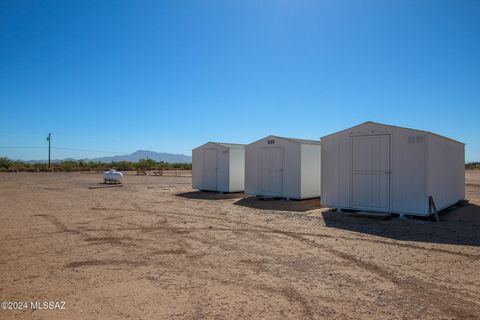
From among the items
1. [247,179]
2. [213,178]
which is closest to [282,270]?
[247,179]

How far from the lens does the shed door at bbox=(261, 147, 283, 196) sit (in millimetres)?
14938

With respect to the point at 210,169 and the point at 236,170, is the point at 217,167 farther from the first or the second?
the point at 236,170

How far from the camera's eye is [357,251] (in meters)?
6.61

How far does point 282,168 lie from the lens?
14867 mm

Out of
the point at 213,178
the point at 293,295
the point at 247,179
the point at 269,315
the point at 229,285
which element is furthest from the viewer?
the point at 213,178

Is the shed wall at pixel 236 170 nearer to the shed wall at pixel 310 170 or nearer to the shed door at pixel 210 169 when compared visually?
the shed door at pixel 210 169

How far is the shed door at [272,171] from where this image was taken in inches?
588

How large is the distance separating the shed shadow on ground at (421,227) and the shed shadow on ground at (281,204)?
1.36 meters

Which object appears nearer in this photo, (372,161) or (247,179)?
(372,161)

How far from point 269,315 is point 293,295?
0.67 meters

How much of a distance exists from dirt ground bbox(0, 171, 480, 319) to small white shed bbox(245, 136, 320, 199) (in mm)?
4190

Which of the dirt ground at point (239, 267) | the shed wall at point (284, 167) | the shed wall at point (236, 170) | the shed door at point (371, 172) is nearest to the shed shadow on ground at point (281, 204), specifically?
the shed wall at point (284, 167)

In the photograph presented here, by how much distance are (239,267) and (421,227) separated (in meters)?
5.78

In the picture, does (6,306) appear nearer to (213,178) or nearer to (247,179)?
(247,179)
